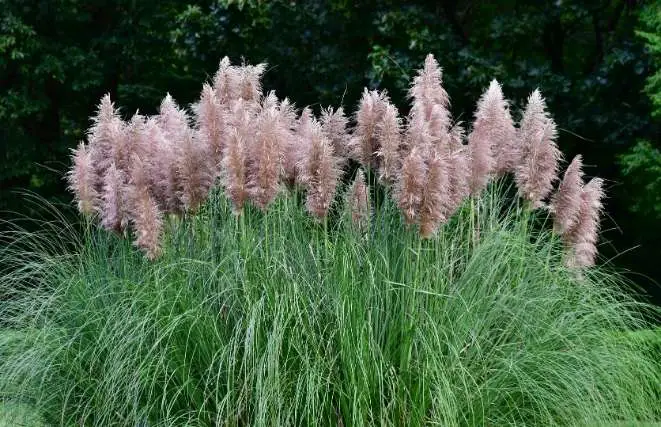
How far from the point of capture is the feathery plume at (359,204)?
18.0 ft

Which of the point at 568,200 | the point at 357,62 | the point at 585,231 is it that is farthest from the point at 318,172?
the point at 357,62

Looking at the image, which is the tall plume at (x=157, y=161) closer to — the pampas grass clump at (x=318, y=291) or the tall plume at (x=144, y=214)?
the pampas grass clump at (x=318, y=291)

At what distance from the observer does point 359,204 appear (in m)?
5.54

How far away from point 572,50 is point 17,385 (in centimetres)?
1082

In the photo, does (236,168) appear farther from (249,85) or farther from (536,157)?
(536,157)

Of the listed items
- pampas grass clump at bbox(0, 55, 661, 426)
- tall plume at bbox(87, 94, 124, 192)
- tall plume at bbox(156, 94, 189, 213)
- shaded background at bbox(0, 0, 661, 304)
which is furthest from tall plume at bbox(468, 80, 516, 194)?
shaded background at bbox(0, 0, 661, 304)

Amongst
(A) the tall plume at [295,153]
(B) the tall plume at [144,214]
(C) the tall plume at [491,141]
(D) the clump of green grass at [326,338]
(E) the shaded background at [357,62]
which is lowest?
(D) the clump of green grass at [326,338]

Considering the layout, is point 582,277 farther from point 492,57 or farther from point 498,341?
point 492,57

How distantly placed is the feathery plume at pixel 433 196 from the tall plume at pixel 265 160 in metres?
0.77

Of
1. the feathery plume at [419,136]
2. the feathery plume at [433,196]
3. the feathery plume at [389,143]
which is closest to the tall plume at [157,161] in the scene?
the feathery plume at [389,143]

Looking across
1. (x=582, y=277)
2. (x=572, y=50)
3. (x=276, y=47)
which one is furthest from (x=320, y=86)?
(x=582, y=277)

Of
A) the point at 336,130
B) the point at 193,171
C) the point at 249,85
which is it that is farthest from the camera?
the point at 249,85

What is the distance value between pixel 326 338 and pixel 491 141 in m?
1.74

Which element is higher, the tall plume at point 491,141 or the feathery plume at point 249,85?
the feathery plume at point 249,85
